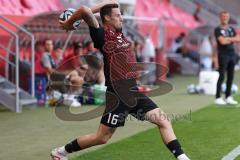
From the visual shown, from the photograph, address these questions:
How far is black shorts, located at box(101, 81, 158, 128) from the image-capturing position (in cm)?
761

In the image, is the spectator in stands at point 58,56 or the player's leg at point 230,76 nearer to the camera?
the player's leg at point 230,76

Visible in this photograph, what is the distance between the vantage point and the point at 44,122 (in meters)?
12.6

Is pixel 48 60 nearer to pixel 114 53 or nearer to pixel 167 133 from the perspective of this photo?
pixel 114 53

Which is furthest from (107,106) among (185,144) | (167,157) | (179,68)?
(179,68)

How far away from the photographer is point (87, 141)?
25.7 ft

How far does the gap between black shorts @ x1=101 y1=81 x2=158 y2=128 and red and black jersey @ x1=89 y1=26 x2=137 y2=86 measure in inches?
5.3

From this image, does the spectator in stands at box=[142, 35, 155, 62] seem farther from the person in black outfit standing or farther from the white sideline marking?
the white sideline marking

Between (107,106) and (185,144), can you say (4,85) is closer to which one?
(185,144)

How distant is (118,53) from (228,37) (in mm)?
7510

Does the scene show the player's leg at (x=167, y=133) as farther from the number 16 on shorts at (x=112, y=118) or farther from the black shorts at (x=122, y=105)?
the number 16 on shorts at (x=112, y=118)

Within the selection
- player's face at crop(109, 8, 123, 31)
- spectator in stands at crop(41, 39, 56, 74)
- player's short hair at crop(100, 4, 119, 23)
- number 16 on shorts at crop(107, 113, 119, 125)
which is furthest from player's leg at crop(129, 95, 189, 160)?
spectator in stands at crop(41, 39, 56, 74)

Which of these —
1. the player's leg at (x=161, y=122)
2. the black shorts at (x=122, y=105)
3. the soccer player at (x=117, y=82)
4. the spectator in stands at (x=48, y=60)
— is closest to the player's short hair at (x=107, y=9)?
the soccer player at (x=117, y=82)

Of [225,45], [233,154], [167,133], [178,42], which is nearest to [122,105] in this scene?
[167,133]

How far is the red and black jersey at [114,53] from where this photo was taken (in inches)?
294
